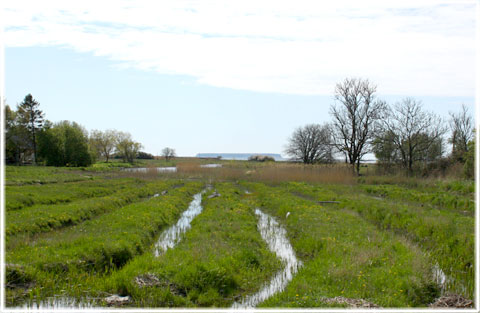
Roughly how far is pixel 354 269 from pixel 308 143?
78532mm

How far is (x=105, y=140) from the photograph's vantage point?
354 feet

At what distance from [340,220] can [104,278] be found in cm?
1051

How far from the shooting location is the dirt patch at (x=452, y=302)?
25.2 feet

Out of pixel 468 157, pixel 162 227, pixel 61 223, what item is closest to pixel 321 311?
pixel 162 227

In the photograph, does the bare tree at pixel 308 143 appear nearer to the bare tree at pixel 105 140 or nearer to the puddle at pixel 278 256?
the bare tree at pixel 105 140

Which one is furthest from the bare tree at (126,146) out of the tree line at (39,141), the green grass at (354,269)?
the green grass at (354,269)

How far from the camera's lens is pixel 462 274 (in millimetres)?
9930

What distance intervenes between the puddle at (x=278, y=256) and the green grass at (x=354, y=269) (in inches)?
13.8

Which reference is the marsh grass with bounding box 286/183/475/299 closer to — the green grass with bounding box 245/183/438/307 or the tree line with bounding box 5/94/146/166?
the green grass with bounding box 245/183/438/307

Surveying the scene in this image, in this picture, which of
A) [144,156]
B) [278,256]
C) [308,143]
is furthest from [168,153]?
[278,256]

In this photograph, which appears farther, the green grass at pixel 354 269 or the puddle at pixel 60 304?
the green grass at pixel 354 269

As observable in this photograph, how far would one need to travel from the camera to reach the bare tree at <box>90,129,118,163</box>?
107 m

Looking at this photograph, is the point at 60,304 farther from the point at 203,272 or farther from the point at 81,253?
the point at 203,272

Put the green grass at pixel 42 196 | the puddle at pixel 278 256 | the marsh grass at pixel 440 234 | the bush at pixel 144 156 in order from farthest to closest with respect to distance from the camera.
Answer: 1. the bush at pixel 144 156
2. the green grass at pixel 42 196
3. the marsh grass at pixel 440 234
4. the puddle at pixel 278 256
